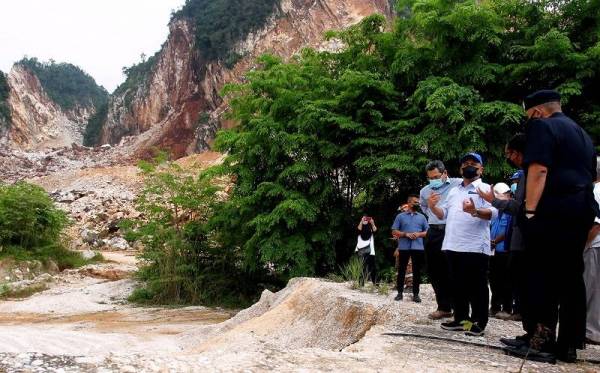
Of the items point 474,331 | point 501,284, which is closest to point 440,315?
point 474,331

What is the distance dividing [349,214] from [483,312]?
706 centimetres

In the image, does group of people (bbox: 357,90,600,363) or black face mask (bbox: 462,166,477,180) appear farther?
black face mask (bbox: 462,166,477,180)

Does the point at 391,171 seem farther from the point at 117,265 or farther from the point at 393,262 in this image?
the point at 117,265

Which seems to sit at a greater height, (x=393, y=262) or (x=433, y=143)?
(x=433, y=143)

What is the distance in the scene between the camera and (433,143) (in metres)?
10.1

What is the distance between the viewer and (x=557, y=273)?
143 inches

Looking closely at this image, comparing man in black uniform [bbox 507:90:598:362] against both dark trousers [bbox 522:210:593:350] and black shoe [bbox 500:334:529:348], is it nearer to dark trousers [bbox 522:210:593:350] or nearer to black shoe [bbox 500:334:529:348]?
dark trousers [bbox 522:210:593:350]

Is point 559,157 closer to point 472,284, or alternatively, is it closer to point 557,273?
point 557,273

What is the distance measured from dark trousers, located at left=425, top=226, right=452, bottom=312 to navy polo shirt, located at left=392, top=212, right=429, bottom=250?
1.12 m

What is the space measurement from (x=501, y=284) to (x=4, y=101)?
3162 inches

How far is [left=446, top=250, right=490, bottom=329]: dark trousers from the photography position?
15.4 feet

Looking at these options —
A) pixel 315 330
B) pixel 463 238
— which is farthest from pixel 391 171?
pixel 463 238

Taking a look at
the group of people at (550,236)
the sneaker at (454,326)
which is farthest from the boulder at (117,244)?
the group of people at (550,236)

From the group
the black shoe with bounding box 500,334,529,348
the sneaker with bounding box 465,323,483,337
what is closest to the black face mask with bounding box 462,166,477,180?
the sneaker with bounding box 465,323,483,337
